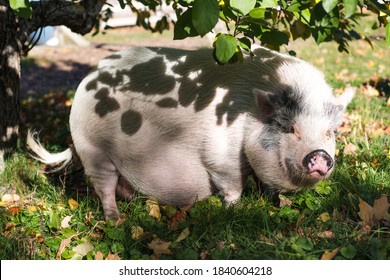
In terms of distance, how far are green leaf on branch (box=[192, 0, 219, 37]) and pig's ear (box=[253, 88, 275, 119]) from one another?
3.65 feet

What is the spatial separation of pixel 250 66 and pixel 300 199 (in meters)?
0.92

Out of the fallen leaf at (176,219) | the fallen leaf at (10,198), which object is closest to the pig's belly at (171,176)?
the fallen leaf at (176,219)

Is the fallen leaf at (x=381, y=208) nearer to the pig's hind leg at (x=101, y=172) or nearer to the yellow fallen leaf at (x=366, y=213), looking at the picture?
the yellow fallen leaf at (x=366, y=213)

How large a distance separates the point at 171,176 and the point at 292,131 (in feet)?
2.88

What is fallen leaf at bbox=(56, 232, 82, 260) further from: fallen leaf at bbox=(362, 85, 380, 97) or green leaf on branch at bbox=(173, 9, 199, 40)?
fallen leaf at bbox=(362, 85, 380, 97)

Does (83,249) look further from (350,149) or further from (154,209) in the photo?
(350,149)

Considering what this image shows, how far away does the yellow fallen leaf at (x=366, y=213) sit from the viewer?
3096mm

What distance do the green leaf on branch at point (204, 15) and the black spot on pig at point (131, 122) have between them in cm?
154

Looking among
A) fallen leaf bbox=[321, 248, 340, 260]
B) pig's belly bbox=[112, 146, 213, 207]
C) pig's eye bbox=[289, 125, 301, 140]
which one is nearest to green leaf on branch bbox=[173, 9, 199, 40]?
pig's eye bbox=[289, 125, 301, 140]

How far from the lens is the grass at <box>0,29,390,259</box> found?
2943 mm

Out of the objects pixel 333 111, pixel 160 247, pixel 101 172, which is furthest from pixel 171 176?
pixel 333 111

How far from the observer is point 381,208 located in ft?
10.3

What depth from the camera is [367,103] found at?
227 inches

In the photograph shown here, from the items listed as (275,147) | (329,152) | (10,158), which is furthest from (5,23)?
(329,152)
